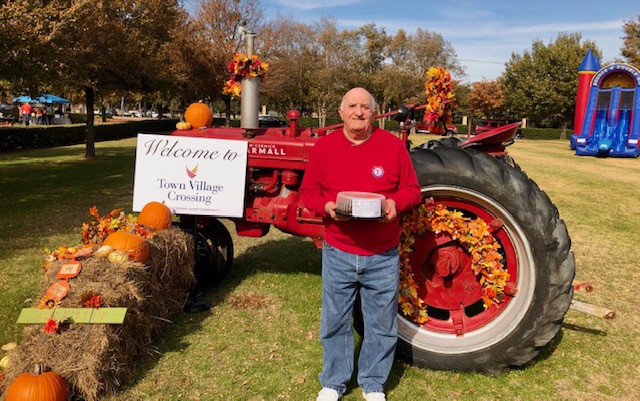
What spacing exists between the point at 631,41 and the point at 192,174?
46976mm

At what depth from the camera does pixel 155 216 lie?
405cm

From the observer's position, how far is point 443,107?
398 cm

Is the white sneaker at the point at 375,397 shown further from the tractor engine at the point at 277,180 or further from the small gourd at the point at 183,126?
the small gourd at the point at 183,126

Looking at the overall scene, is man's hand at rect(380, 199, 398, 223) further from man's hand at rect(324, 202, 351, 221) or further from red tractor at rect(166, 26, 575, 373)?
red tractor at rect(166, 26, 575, 373)

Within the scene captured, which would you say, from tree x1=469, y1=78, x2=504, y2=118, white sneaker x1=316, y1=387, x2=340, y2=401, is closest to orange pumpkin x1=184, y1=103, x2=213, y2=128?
white sneaker x1=316, y1=387, x2=340, y2=401

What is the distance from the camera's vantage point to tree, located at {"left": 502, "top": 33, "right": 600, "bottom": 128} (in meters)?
42.2


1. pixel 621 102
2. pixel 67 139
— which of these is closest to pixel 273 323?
pixel 67 139

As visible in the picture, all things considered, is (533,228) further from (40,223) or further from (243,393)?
(40,223)

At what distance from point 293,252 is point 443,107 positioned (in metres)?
2.92

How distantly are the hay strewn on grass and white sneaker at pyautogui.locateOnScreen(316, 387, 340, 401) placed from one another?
1.32m

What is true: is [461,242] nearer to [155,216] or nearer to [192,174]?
[192,174]

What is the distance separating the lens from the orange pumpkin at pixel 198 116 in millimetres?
4656

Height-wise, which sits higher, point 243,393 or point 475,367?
point 475,367

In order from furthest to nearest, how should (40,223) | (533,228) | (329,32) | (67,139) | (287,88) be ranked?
(329,32)
(287,88)
(67,139)
(40,223)
(533,228)
